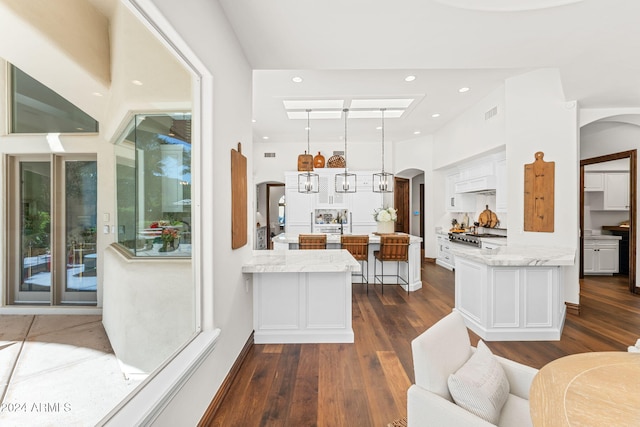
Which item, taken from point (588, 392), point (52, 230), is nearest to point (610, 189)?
point (588, 392)

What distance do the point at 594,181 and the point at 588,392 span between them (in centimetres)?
680

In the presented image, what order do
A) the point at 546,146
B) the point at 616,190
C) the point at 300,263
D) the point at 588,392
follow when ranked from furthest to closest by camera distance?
the point at 616,190, the point at 546,146, the point at 300,263, the point at 588,392

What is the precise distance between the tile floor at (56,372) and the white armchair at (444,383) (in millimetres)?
1261

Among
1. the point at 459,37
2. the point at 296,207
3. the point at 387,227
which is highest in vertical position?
the point at 459,37

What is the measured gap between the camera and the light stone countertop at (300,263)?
2646mm

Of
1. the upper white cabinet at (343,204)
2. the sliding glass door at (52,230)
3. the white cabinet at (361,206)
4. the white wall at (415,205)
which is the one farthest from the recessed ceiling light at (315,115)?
the sliding glass door at (52,230)

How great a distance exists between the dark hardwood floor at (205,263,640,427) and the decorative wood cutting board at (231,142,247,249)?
1.14m

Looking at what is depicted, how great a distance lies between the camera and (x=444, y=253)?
661 cm

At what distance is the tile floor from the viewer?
76cm

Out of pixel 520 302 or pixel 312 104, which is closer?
pixel 520 302

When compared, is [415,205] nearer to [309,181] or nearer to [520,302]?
[309,181]

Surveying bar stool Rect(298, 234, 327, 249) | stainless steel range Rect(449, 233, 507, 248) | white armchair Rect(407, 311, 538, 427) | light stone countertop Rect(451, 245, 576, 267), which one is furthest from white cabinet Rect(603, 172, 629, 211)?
white armchair Rect(407, 311, 538, 427)

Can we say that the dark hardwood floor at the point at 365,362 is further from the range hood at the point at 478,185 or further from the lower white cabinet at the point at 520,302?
the range hood at the point at 478,185

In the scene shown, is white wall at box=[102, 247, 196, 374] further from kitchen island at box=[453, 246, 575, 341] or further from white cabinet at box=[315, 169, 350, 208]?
white cabinet at box=[315, 169, 350, 208]
